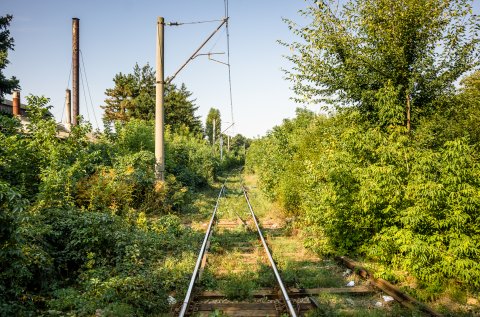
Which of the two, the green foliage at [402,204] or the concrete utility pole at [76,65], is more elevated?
the concrete utility pole at [76,65]

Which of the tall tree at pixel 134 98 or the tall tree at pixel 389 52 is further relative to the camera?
the tall tree at pixel 134 98

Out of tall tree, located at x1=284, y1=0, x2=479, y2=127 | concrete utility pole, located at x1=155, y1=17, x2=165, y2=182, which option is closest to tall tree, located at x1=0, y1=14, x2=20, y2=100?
concrete utility pole, located at x1=155, y1=17, x2=165, y2=182

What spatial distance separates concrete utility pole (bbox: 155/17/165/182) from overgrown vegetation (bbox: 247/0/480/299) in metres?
5.95

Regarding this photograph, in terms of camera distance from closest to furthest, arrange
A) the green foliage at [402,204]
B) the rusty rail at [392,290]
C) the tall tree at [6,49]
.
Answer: the rusty rail at [392,290] → the green foliage at [402,204] → the tall tree at [6,49]

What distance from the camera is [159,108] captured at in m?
14.9

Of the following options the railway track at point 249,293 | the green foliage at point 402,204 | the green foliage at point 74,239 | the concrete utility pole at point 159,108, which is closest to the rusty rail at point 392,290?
the railway track at point 249,293

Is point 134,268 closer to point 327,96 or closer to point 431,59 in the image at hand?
point 327,96

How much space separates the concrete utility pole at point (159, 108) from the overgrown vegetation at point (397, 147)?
5.95m

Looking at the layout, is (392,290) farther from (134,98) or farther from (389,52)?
(134,98)

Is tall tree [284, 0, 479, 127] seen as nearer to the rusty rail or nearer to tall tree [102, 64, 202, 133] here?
the rusty rail

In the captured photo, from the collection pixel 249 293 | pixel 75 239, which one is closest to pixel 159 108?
pixel 75 239

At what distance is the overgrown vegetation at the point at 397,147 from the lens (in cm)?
612

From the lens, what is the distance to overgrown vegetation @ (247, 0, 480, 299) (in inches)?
241

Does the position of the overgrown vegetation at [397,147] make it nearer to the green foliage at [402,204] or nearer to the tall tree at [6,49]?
the green foliage at [402,204]
